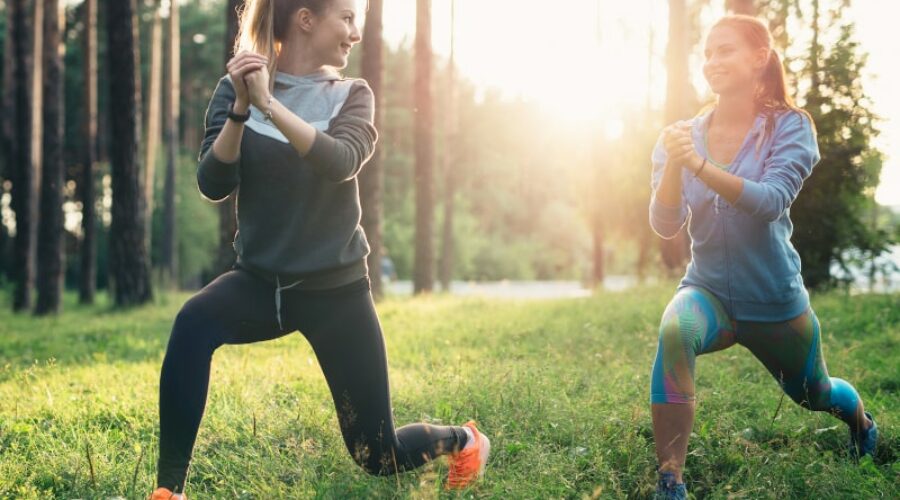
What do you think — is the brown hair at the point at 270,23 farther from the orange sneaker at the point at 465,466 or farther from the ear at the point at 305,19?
the orange sneaker at the point at 465,466

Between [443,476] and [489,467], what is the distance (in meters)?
0.35

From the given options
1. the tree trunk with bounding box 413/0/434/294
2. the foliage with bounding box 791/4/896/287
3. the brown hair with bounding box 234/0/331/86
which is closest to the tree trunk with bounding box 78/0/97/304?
the tree trunk with bounding box 413/0/434/294

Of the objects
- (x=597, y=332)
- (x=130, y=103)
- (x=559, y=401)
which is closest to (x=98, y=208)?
(x=130, y=103)

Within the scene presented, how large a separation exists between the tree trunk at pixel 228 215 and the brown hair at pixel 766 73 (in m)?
8.20

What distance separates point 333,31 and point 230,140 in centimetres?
60

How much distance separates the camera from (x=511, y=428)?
4820 mm

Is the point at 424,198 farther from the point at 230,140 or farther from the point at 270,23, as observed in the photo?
the point at 230,140

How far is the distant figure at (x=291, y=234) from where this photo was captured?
3.12 m

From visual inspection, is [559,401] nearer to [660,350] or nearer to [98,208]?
[660,350]

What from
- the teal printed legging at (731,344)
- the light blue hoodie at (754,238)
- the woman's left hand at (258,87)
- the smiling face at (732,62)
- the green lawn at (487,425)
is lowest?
the green lawn at (487,425)

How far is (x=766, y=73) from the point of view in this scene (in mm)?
3889

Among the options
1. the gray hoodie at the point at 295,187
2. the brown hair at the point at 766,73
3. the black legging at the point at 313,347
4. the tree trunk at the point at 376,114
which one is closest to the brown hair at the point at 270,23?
the gray hoodie at the point at 295,187

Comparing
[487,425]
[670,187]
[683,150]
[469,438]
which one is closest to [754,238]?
[670,187]

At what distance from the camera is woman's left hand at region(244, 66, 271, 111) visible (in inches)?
113
